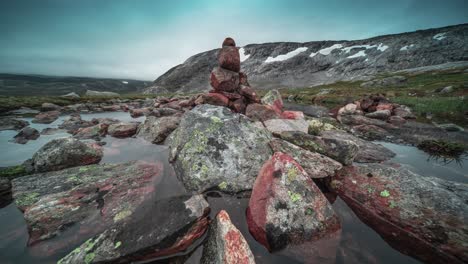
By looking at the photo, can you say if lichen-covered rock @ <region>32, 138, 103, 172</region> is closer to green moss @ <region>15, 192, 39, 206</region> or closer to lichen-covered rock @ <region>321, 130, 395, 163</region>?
green moss @ <region>15, 192, 39, 206</region>

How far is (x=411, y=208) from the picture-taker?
14.2ft

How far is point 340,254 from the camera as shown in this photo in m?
3.49

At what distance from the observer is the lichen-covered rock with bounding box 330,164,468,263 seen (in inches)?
139

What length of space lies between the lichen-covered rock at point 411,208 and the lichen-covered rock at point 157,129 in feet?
28.4

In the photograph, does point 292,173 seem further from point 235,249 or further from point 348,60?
point 348,60

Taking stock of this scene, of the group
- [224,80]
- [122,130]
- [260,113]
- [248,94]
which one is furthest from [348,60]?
[122,130]

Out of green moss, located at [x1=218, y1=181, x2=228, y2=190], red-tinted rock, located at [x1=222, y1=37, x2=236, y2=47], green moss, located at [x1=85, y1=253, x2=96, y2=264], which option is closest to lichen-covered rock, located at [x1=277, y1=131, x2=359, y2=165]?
green moss, located at [x1=218, y1=181, x2=228, y2=190]

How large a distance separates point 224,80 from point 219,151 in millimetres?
9033

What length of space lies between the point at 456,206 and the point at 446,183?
132 cm

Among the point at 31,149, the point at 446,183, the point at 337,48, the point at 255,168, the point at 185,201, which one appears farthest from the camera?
the point at 337,48

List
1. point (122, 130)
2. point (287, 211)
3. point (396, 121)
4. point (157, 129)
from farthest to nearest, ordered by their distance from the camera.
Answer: point (396, 121) → point (122, 130) → point (157, 129) → point (287, 211)

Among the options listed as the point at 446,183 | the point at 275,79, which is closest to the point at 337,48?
the point at 275,79

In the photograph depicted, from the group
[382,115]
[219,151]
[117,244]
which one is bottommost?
[117,244]

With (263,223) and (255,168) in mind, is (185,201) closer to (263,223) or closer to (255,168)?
(263,223)
